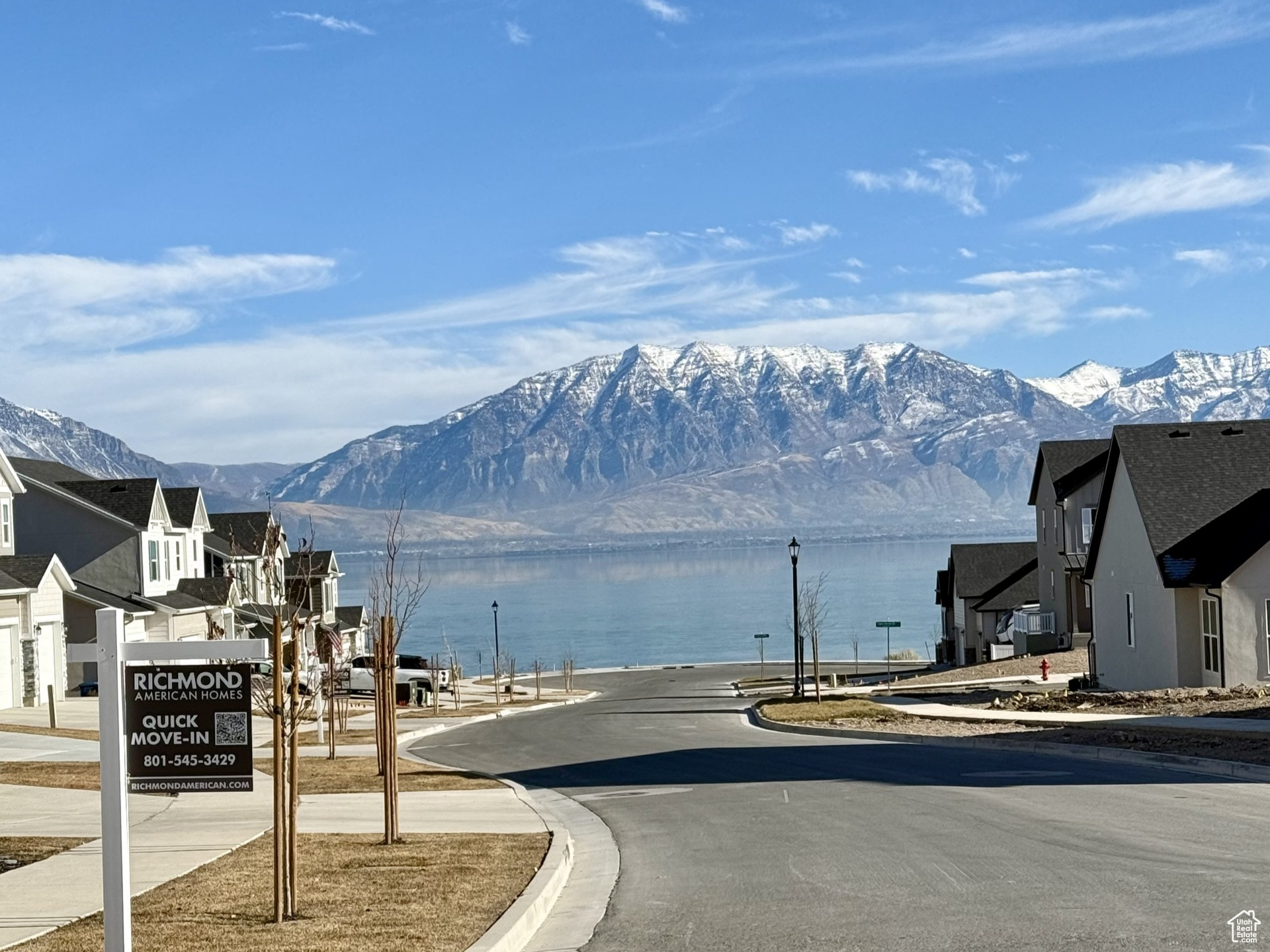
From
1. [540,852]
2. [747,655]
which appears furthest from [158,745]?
[747,655]

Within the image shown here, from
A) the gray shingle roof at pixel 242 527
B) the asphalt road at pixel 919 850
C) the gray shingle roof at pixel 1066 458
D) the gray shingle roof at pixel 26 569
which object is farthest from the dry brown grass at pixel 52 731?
the gray shingle roof at pixel 1066 458

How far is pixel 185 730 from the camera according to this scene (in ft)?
29.0

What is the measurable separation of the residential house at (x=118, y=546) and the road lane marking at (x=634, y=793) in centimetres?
3278

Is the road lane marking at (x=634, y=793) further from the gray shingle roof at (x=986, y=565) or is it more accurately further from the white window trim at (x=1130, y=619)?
the gray shingle roof at (x=986, y=565)

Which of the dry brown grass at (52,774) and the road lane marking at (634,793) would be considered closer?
the road lane marking at (634,793)

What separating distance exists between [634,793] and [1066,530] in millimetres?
40629

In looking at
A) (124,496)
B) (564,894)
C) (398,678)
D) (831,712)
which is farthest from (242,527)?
(564,894)

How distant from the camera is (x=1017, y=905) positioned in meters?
10.6

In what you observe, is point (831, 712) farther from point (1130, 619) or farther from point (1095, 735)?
point (1130, 619)

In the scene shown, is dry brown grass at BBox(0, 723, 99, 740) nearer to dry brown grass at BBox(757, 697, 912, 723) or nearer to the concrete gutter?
dry brown grass at BBox(757, 697, 912, 723)

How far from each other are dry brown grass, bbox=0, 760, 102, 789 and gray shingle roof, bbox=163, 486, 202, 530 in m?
34.8

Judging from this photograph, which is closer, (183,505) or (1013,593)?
(183,505)

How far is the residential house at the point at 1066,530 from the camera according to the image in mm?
54625

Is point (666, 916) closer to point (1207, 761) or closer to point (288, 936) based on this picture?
point (288, 936)
